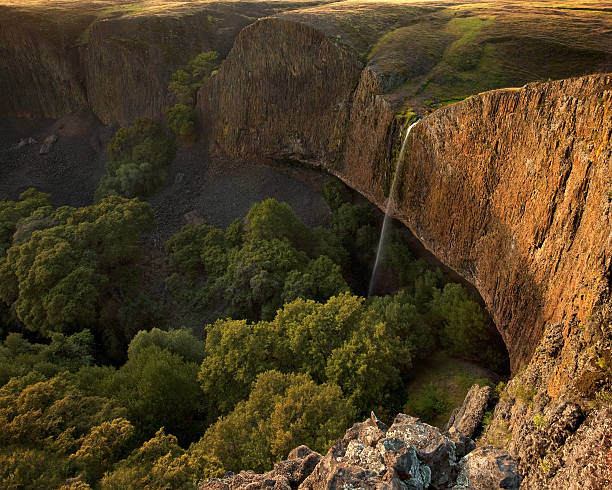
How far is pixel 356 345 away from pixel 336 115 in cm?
1564

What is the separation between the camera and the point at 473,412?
39.6ft

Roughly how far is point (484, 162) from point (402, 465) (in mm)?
11911

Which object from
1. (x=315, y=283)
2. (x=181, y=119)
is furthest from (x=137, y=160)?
(x=315, y=283)

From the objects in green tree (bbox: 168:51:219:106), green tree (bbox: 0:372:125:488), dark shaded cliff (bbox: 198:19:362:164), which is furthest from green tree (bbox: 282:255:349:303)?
green tree (bbox: 168:51:219:106)

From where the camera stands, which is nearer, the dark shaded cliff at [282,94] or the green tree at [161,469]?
the green tree at [161,469]

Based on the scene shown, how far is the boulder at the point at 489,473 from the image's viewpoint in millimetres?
6914

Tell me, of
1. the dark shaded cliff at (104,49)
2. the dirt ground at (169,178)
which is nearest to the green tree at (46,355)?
the dirt ground at (169,178)

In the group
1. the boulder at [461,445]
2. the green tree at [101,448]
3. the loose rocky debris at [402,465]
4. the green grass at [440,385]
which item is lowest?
the green grass at [440,385]

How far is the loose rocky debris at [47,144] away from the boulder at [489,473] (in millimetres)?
40824

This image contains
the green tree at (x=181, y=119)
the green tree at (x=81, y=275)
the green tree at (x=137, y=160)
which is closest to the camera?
the green tree at (x=81, y=275)

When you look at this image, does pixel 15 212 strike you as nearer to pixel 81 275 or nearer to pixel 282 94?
pixel 81 275

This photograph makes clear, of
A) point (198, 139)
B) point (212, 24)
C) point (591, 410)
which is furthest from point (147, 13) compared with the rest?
point (591, 410)

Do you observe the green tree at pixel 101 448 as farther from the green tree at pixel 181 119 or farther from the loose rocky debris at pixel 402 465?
the green tree at pixel 181 119

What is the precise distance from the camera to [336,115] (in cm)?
2644
